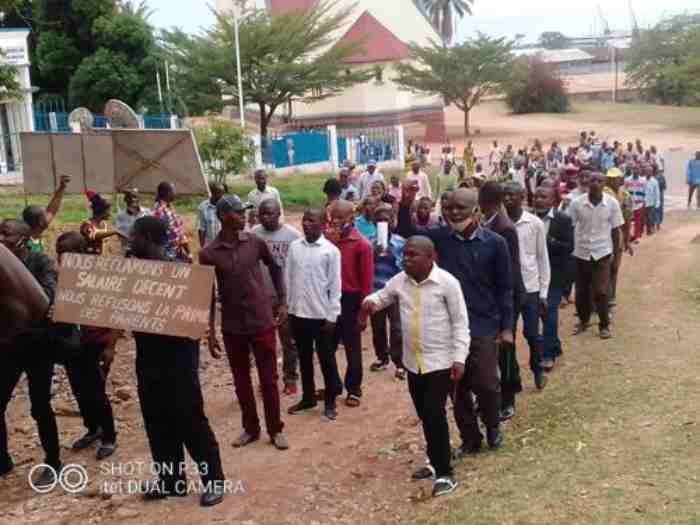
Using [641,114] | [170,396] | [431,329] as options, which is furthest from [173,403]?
[641,114]

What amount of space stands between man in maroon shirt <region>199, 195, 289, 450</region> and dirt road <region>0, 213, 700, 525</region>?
56 centimetres

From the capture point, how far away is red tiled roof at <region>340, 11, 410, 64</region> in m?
43.3

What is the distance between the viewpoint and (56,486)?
17.9ft

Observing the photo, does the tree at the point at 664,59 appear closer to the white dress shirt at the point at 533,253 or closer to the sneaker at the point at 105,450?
the white dress shirt at the point at 533,253

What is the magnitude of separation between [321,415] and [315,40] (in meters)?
30.4

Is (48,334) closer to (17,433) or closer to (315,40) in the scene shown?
(17,433)

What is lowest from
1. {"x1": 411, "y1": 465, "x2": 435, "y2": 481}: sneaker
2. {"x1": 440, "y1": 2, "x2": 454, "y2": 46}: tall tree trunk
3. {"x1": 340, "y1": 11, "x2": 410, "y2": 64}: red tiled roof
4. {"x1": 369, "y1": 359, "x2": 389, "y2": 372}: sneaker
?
{"x1": 369, "y1": 359, "x2": 389, "y2": 372}: sneaker

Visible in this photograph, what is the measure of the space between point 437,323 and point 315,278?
1.67 m

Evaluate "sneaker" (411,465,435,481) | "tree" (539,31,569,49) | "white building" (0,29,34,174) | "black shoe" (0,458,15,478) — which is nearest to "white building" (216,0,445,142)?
"white building" (0,29,34,174)


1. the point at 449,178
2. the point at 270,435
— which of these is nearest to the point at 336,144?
the point at 449,178

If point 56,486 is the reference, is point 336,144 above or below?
above

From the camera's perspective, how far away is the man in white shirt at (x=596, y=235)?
7.98 m

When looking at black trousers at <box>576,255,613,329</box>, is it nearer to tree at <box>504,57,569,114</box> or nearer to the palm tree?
tree at <box>504,57,569,114</box>

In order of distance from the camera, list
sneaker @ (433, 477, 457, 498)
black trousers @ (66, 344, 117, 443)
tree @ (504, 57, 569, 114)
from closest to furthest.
Answer: sneaker @ (433, 477, 457, 498) → black trousers @ (66, 344, 117, 443) → tree @ (504, 57, 569, 114)
